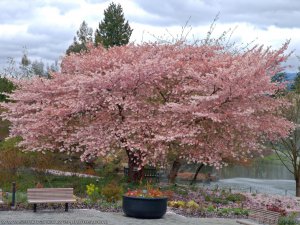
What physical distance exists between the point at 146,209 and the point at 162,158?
6.70 meters

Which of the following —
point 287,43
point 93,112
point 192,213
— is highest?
point 287,43

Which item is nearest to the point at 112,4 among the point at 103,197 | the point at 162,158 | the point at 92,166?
the point at 92,166

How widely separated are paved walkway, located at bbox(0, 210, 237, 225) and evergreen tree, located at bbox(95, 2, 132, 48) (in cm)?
4160

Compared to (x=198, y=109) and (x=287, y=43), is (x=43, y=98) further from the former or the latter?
(x=287, y=43)

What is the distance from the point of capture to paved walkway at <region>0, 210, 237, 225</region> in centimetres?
1311

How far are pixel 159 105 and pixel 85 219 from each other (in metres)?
9.03

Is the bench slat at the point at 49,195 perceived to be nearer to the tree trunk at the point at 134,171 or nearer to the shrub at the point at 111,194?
the shrub at the point at 111,194

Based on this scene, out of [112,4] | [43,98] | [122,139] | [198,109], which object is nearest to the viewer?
[198,109]

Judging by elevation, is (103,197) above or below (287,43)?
below

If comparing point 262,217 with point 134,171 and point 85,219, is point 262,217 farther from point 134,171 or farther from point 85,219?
point 134,171

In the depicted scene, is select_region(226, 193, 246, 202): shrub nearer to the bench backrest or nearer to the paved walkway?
the paved walkway

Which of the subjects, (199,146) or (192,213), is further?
(199,146)

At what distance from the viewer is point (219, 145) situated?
20766 millimetres

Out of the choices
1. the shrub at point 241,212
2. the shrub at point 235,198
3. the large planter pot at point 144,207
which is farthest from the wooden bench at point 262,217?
the shrub at point 235,198
